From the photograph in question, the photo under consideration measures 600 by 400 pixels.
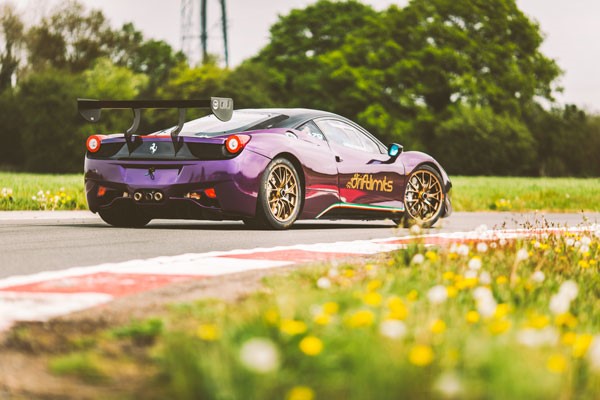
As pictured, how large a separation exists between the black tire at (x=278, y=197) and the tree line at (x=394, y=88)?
46.5 metres

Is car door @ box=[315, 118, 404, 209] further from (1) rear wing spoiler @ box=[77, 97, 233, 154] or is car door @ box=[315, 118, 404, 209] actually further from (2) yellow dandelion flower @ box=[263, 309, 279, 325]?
(2) yellow dandelion flower @ box=[263, 309, 279, 325]

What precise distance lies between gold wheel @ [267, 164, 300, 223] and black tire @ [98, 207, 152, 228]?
1639 millimetres

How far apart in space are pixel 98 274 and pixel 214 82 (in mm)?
57417

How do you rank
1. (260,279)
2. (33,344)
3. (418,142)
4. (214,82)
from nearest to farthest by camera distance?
(33,344) < (260,279) < (418,142) < (214,82)

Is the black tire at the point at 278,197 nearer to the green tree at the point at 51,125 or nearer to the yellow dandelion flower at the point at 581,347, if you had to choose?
the yellow dandelion flower at the point at 581,347

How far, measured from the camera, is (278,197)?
1054cm

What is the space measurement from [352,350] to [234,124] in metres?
7.51

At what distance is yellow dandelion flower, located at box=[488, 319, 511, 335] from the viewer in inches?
145

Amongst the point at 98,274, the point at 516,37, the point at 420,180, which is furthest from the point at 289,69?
the point at 98,274

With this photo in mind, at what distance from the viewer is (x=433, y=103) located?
199 feet

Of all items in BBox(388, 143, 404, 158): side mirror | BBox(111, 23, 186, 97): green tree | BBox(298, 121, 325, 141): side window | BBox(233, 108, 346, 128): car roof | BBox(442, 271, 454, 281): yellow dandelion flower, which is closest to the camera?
BBox(442, 271, 454, 281): yellow dandelion flower

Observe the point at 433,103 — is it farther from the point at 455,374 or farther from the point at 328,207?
the point at 455,374

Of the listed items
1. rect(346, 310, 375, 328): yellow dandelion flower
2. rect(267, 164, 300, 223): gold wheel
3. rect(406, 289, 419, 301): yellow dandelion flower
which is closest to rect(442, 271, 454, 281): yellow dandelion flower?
rect(406, 289, 419, 301): yellow dandelion flower

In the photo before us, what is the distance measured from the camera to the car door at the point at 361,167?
1145 centimetres
